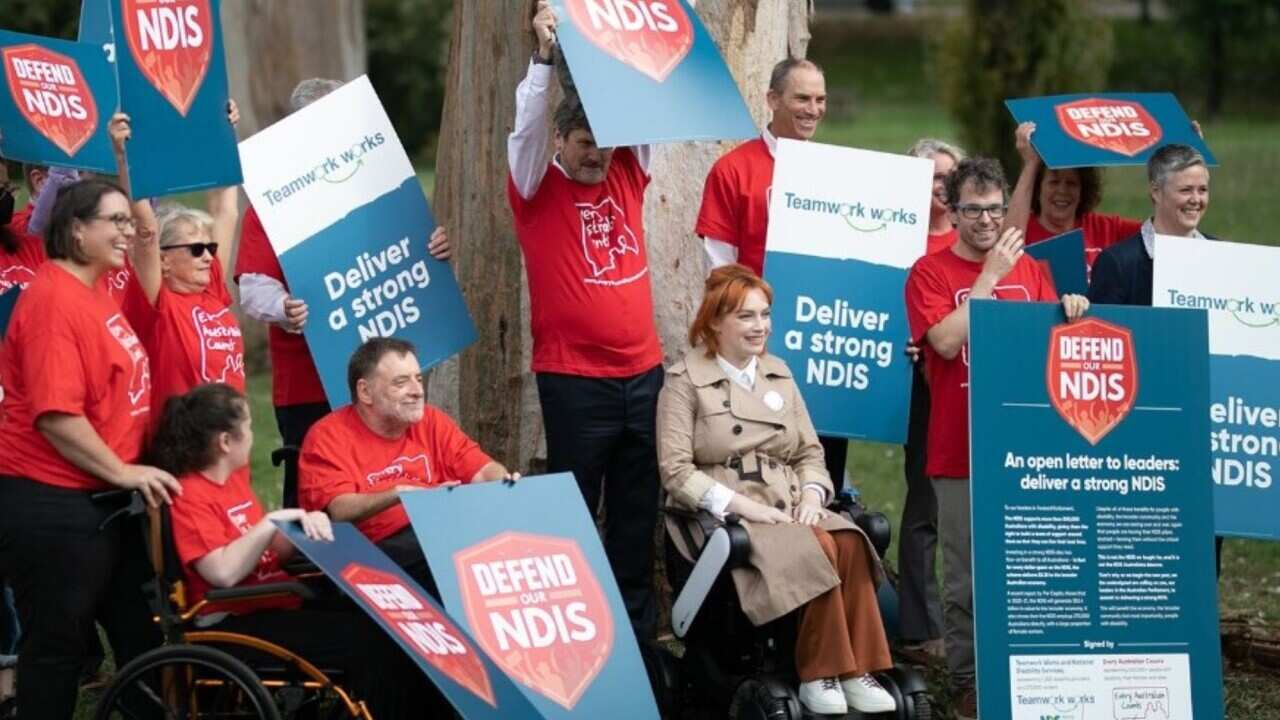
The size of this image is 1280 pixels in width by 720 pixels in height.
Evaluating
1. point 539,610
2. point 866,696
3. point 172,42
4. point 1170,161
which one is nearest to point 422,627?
point 539,610

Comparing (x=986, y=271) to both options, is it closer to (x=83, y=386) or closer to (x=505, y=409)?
(x=505, y=409)

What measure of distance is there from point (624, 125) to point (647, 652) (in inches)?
68.9

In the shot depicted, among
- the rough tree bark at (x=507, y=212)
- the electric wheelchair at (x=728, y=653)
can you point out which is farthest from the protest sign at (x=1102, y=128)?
the electric wheelchair at (x=728, y=653)

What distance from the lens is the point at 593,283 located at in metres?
7.27

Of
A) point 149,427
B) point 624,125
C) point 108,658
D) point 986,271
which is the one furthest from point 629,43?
point 108,658

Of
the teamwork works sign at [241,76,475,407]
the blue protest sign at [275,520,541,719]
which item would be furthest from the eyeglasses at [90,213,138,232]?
the teamwork works sign at [241,76,475,407]

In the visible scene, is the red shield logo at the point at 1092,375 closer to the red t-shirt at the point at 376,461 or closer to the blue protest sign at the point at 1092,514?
the blue protest sign at the point at 1092,514

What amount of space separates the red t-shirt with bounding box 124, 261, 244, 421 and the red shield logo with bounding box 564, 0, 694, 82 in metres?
1.55

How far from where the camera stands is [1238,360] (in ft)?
24.6

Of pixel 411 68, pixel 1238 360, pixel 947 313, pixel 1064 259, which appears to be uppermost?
pixel 411 68

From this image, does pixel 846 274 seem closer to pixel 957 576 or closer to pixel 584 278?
pixel 584 278

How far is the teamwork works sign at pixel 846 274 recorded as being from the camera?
307 inches

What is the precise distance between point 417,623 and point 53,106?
204cm

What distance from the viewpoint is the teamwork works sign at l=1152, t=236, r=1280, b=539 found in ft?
24.4
